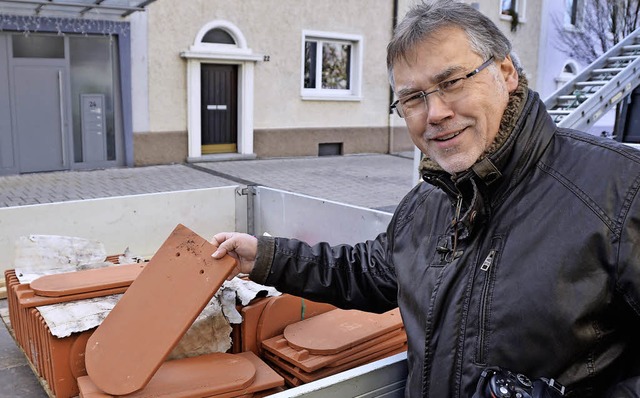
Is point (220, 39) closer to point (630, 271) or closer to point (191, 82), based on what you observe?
point (191, 82)

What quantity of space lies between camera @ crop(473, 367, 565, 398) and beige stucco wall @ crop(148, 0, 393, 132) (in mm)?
11253

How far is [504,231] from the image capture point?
1.46 meters

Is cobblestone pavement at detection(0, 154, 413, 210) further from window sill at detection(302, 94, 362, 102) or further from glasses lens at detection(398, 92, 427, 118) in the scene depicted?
glasses lens at detection(398, 92, 427, 118)

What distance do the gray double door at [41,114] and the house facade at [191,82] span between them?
0.02m

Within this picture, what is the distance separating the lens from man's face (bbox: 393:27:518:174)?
150 centimetres

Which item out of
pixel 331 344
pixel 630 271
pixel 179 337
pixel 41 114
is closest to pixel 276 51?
pixel 41 114

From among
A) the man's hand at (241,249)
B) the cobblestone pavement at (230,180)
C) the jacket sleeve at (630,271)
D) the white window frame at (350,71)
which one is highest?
the white window frame at (350,71)

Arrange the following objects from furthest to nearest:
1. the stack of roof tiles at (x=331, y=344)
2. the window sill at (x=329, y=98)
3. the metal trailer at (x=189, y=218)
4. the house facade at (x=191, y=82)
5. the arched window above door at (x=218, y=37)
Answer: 1. the window sill at (x=329, y=98)
2. the arched window above door at (x=218, y=37)
3. the house facade at (x=191, y=82)
4. the metal trailer at (x=189, y=218)
5. the stack of roof tiles at (x=331, y=344)

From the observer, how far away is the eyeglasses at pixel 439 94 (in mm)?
1510

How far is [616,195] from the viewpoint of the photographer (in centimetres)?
134

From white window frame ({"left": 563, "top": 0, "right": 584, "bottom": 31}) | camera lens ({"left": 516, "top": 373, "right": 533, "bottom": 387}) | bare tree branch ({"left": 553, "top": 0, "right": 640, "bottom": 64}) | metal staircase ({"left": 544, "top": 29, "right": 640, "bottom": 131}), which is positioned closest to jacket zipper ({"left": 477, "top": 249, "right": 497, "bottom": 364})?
camera lens ({"left": 516, "top": 373, "right": 533, "bottom": 387})

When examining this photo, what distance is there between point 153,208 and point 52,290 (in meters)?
1.69

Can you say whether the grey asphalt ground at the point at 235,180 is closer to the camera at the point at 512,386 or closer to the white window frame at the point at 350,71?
the white window frame at the point at 350,71

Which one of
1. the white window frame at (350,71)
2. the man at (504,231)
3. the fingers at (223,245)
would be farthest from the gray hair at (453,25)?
the white window frame at (350,71)
